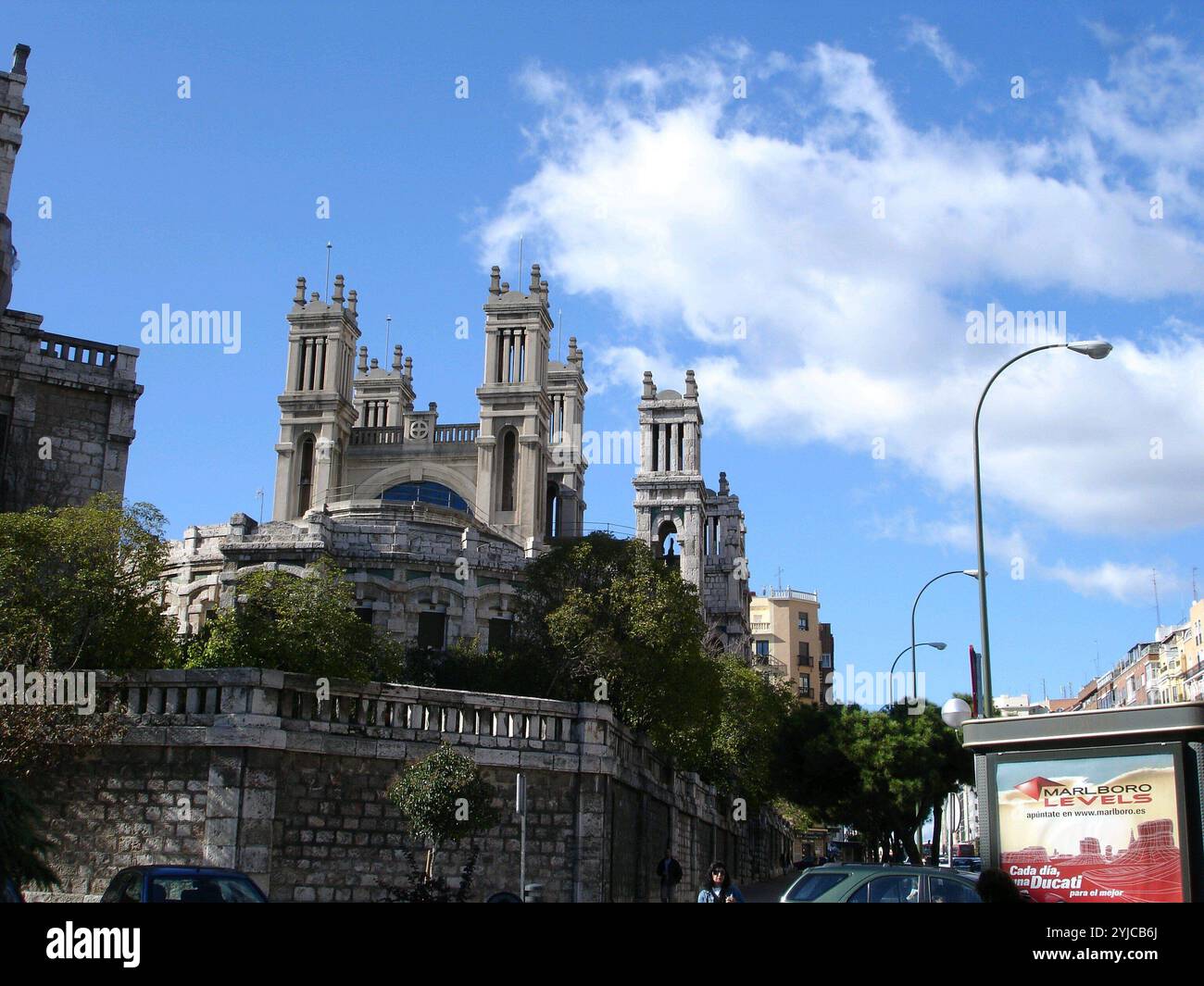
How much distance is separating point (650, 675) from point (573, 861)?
990cm

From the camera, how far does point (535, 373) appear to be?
64.8m

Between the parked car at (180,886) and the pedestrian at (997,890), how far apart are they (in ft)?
24.6

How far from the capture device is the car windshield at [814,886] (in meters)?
14.3

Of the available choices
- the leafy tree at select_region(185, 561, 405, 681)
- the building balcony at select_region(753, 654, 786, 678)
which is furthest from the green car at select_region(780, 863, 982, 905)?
the building balcony at select_region(753, 654, 786, 678)

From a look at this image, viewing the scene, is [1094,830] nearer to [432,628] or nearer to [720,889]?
[720,889]

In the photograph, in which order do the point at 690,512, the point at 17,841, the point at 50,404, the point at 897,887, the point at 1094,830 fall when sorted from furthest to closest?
the point at 690,512 < the point at 50,404 < the point at 1094,830 < the point at 897,887 < the point at 17,841

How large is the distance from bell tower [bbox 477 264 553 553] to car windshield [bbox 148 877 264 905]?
151 ft

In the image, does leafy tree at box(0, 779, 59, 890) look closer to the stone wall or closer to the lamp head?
the lamp head

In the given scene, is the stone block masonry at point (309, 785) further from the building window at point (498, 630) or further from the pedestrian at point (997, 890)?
the building window at point (498, 630)

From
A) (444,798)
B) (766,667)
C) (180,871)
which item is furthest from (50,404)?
(766,667)

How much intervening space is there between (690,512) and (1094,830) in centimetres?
6376

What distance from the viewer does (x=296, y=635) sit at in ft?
101
